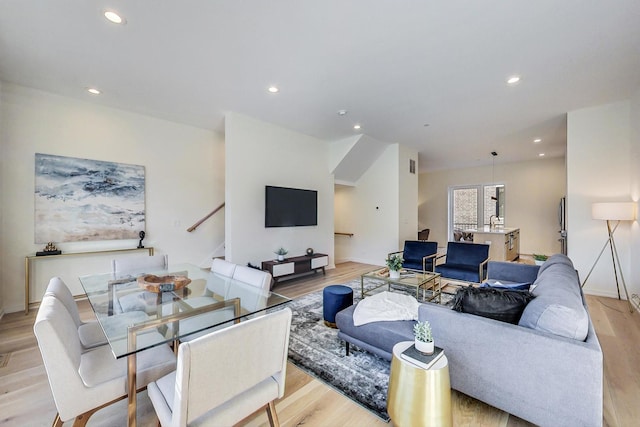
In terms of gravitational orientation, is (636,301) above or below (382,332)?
below

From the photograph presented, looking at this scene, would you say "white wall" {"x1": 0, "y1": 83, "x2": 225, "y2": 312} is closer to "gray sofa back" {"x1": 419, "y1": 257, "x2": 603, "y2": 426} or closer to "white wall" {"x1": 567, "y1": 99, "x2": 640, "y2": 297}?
"gray sofa back" {"x1": 419, "y1": 257, "x2": 603, "y2": 426}

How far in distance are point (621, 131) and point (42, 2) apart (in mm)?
7010

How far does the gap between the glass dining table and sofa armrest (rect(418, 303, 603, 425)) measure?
3.95 ft

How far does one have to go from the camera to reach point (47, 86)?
3.45 metres

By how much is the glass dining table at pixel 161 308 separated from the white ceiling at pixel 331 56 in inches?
90.0

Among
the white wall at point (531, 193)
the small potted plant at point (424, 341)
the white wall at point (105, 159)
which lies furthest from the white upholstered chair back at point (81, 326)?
the white wall at point (531, 193)

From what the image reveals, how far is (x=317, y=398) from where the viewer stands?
1.85 m

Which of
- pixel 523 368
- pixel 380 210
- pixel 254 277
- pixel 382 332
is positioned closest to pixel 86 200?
pixel 254 277

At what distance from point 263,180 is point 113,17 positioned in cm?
296

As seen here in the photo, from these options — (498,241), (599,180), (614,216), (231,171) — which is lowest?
(498,241)

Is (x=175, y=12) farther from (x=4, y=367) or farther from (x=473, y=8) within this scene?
(x=4, y=367)

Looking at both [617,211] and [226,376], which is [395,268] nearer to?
[226,376]

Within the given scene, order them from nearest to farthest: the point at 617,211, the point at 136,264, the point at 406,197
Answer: the point at 136,264
the point at 617,211
the point at 406,197

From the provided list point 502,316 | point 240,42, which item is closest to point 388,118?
point 240,42
